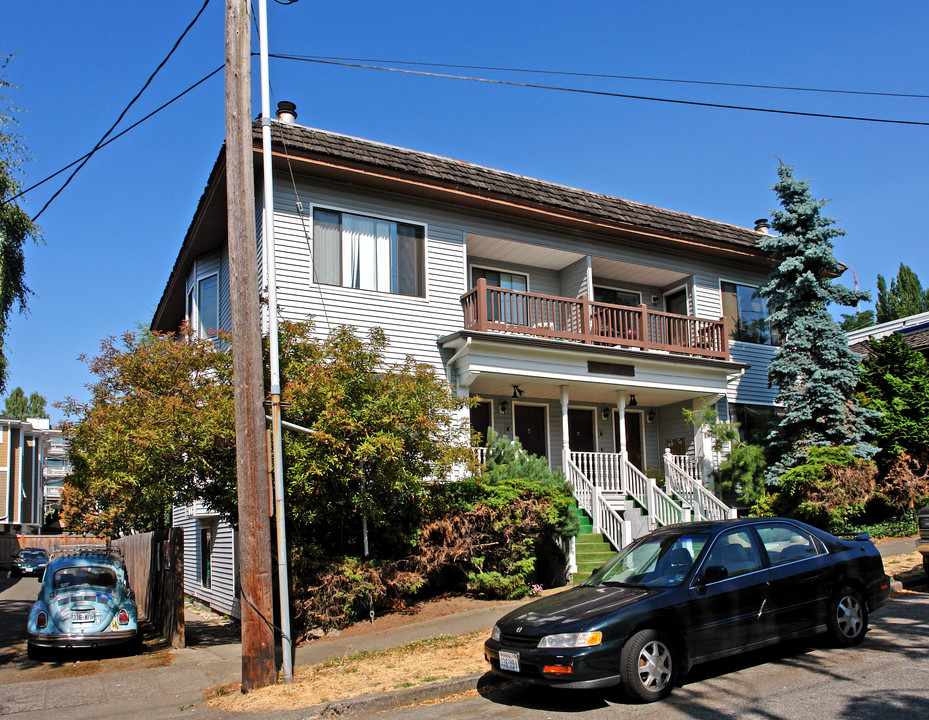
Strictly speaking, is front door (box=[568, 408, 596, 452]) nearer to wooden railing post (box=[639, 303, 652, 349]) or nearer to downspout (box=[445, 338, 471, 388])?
wooden railing post (box=[639, 303, 652, 349])

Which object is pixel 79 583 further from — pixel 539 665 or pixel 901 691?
pixel 901 691

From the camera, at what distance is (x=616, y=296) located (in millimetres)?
20562

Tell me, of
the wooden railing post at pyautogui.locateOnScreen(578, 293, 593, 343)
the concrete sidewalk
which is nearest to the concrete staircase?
the concrete sidewalk

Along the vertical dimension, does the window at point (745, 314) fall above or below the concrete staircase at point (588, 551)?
above

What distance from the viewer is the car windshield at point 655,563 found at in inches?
294

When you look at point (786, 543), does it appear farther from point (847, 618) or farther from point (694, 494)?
point (694, 494)

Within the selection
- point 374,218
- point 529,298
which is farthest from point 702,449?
point 374,218

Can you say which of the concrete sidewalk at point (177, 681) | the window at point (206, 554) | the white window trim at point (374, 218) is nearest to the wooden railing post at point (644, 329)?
the white window trim at point (374, 218)

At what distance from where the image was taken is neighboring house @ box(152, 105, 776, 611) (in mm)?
15094

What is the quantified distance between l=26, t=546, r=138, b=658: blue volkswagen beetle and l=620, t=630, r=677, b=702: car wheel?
8336 millimetres

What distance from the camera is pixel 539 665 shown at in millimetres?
6703

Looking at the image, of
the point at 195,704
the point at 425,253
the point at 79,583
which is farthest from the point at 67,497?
the point at 195,704

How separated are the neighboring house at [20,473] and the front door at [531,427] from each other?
3727cm

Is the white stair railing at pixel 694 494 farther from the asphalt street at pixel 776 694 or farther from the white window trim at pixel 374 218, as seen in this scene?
the asphalt street at pixel 776 694
